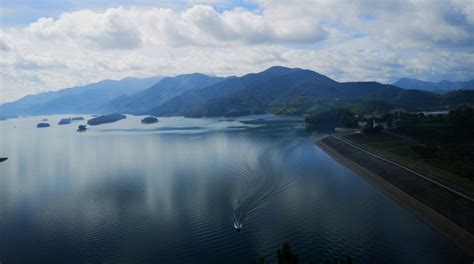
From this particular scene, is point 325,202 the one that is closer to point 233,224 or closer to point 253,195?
point 253,195

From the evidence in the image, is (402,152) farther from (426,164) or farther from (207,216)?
(207,216)

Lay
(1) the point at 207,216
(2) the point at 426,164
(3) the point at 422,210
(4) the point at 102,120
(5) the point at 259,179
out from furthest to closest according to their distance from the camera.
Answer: (4) the point at 102,120 < (2) the point at 426,164 < (5) the point at 259,179 < (3) the point at 422,210 < (1) the point at 207,216

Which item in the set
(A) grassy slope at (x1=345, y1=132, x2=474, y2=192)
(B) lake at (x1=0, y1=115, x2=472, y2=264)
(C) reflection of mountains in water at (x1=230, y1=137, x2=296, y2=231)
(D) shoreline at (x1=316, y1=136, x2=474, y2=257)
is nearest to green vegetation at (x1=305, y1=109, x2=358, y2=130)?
(A) grassy slope at (x1=345, y1=132, x2=474, y2=192)

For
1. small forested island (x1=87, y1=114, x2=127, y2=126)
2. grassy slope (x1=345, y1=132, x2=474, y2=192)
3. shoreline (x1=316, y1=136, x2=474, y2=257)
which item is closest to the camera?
shoreline (x1=316, y1=136, x2=474, y2=257)

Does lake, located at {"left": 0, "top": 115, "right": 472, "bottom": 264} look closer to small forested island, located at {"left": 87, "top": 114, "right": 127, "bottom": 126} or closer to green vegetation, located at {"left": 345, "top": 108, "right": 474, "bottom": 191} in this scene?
green vegetation, located at {"left": 345, "top": 108, "right": 474, "bottom": 191}

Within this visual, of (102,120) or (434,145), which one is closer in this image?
(434,145)

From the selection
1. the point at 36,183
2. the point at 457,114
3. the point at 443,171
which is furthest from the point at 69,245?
the point at 457,114

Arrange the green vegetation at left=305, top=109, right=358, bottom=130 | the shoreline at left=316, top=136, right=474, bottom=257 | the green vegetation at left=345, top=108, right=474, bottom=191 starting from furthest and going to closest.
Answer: the green vegetation at left=305, top=109, right=358, bottom=130, the green vegetation at left=345, top=108, right=474, bottom=191, the shoreline at left=316, top=136, right=474, bottom=257

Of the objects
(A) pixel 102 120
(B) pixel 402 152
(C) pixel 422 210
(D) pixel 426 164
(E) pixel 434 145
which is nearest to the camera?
(C) pixel 422 210

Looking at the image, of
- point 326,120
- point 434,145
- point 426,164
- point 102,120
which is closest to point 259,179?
point 426,164
